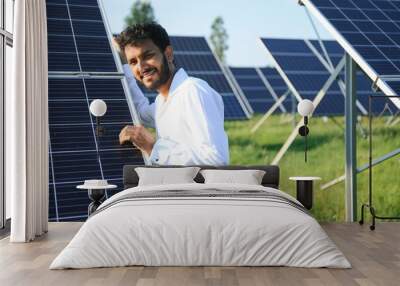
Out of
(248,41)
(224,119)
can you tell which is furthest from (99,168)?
(248,41)

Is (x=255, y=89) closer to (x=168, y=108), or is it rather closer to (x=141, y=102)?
(x=168, y=108)

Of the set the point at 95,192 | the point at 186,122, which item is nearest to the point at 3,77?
the point at 95,192

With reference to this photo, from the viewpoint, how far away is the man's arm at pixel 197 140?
24.5 feet

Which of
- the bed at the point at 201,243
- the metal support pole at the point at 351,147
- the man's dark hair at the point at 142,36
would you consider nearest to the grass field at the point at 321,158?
the metal support pole at the point at 351,147

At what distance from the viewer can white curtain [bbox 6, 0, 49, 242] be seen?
6.00m

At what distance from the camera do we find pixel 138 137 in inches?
300

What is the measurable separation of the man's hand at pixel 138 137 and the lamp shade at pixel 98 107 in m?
0.45

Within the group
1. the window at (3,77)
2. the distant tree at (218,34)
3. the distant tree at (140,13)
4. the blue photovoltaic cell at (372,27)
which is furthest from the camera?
the distant tree at (218,34)

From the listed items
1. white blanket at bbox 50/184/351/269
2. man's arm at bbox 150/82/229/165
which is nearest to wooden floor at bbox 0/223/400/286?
white blanket at bbox 50/184/351/269

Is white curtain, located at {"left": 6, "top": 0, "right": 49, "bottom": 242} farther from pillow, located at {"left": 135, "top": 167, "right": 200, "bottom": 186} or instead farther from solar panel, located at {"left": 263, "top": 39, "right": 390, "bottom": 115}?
solar panel, located at {"left": 263, "top": 39, "right": 390, "bottom": 115}

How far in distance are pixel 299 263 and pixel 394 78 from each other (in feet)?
10.0

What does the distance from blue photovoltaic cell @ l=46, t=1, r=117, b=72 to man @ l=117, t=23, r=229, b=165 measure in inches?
10.3

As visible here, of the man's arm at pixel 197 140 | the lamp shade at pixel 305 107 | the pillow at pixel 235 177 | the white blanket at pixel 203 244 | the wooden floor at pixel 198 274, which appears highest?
the lamp shade at pixel 305 107

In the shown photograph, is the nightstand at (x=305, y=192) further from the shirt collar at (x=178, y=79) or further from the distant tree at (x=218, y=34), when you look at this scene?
the distant tree at (x=218, y=34)
